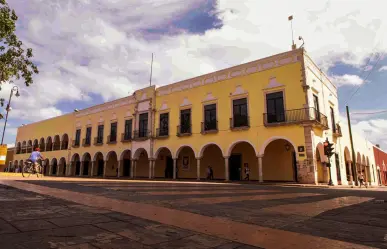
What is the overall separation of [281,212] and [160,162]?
19.7 metres

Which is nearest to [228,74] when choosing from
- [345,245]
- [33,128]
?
[345,245]

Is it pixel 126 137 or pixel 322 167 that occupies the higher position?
pixel 126 137

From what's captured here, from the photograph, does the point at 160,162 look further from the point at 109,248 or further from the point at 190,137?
the point at 109,248

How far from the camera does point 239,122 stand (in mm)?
17594


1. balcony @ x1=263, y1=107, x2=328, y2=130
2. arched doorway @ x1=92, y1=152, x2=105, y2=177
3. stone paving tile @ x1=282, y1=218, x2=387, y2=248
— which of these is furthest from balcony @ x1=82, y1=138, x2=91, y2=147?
stone paving tile @ x1=282, y1=218, x2=387, y2=248

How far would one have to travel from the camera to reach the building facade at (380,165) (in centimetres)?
3333

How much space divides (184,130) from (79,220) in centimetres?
1700

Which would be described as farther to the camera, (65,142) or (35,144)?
(35,144)

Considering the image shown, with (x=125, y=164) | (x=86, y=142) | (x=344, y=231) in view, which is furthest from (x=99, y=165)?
(x=344, y=231)

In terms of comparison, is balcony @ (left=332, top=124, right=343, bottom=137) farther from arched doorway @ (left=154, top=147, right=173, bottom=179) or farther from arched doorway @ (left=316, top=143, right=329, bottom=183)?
arched doorway @ (left=154, top=147, right=173, bottom=179)

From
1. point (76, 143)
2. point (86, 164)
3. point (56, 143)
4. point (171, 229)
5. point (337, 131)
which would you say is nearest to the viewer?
point (171, 229)

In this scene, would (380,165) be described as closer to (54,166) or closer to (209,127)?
(209,127)

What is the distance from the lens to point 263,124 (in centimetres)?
1636

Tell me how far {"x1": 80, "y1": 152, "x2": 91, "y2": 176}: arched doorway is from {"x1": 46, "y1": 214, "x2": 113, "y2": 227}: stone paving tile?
27.2 m
